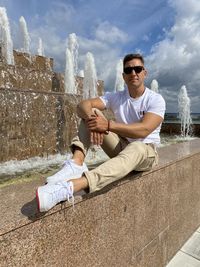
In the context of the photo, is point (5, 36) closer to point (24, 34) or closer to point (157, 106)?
point (24, 34)

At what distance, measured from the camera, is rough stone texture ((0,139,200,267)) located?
6.11 feet

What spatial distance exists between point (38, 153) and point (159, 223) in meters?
2.81

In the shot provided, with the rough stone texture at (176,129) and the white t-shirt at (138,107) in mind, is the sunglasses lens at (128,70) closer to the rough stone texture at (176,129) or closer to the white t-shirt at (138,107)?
the white t-shirt at (138,107)

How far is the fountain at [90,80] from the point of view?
10992mm

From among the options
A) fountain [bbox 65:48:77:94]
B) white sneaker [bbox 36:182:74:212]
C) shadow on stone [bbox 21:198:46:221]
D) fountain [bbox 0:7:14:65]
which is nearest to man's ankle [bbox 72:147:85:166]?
white sneaker [bbox 36:182:74:212]

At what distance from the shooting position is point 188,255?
156 inches

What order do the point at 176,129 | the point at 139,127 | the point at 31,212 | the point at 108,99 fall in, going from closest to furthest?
the point at 31,212
the point at 139,127
the point at 108,99
the point at 176,129

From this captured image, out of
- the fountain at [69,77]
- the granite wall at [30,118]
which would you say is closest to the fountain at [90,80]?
the fountain at [69,77]

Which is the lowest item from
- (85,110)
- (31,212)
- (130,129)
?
(31,212)

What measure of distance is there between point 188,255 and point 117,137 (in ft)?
5.89

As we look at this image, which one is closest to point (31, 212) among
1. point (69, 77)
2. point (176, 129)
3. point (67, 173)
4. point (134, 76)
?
point (67, 173)

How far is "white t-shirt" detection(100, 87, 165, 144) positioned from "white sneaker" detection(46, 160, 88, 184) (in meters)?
0.85

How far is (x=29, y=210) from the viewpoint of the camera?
1.93 metres

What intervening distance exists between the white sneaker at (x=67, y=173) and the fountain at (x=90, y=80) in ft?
25.8
